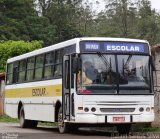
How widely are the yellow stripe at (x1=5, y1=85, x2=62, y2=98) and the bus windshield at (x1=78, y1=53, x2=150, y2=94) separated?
1768 mm

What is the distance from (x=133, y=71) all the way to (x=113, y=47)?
1.00m

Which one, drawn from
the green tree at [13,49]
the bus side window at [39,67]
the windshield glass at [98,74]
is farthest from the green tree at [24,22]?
the windshield glass at [98,74]

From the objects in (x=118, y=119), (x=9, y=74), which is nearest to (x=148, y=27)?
(x=9, y=74)

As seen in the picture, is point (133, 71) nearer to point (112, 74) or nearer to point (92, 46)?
point (112, 74)

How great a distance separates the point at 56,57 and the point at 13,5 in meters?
47.2

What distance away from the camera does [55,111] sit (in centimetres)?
1873

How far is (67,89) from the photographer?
57.2 feet

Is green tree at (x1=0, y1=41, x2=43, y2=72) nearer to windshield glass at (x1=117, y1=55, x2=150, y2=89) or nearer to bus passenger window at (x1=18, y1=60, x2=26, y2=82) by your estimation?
bus passenger window at (x1=18, y1=60, x2=26, y2=82)

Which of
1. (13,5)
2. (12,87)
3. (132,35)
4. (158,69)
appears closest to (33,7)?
(13,5)

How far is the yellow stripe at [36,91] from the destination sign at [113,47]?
76.5 inches

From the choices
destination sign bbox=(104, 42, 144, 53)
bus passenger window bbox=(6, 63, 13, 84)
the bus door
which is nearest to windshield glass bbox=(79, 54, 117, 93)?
destination sign bbox=(104, 42, 144, 53)

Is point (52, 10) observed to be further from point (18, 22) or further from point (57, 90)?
point (57, 90)

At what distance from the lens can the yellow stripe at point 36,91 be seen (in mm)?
18531

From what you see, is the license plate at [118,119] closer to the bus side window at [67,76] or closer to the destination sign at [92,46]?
the bus side window at [67,76]
